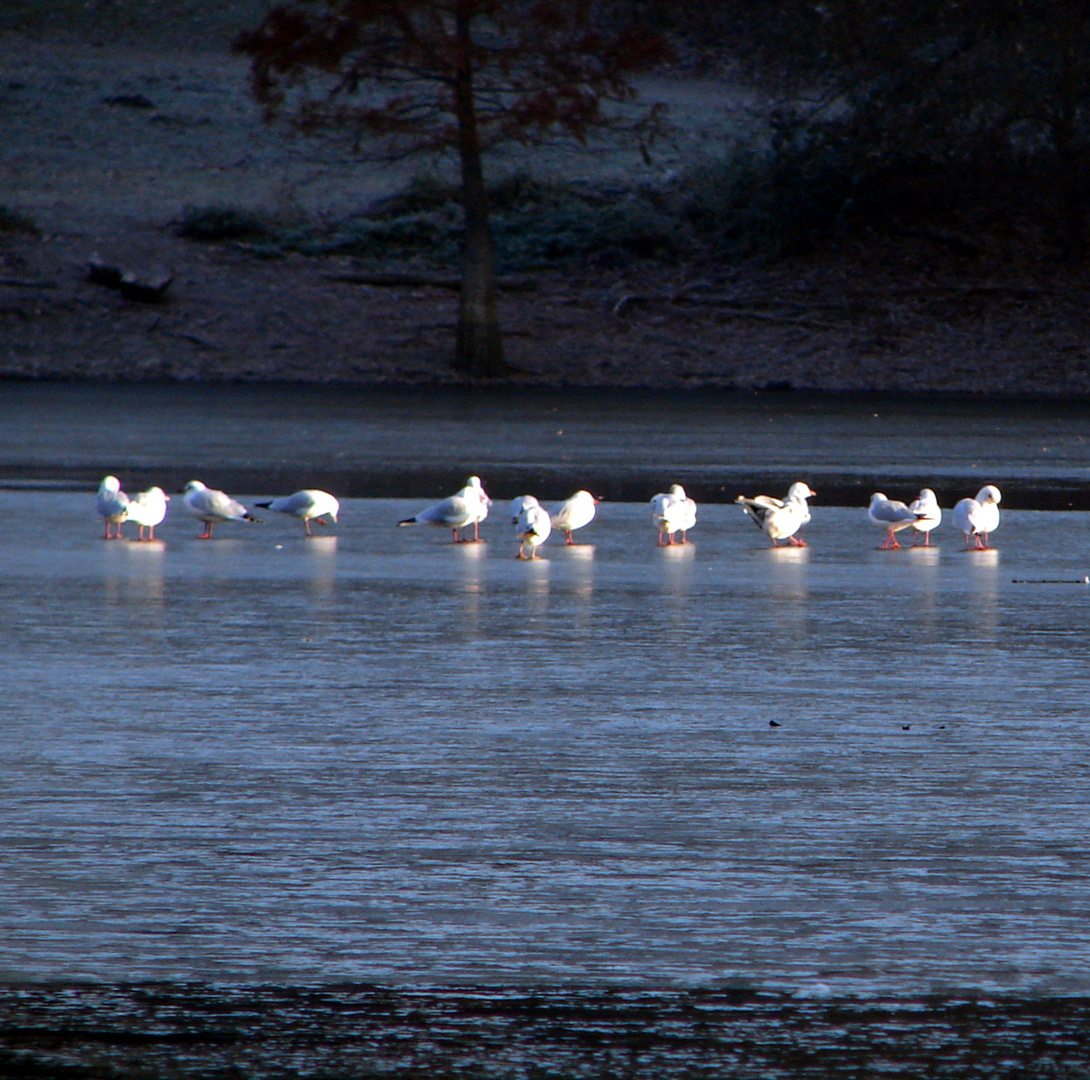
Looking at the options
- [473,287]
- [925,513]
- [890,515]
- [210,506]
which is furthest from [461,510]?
[473,287]

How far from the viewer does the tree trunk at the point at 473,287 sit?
1391 inches

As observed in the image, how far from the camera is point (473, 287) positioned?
35.6 meters

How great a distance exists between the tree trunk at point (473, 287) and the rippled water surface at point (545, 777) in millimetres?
23478

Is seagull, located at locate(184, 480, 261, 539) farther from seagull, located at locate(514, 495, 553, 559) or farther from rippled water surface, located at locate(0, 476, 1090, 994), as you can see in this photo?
seagull, located at locate(514, 495, 553, 559)

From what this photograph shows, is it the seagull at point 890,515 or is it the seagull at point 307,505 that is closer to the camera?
the seagull at point 890,515

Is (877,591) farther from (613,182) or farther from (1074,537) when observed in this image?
(613,182)

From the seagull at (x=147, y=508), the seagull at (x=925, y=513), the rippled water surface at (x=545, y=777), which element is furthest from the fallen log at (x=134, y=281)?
the seagull at (x=925, y=513)

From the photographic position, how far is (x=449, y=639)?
9.57m

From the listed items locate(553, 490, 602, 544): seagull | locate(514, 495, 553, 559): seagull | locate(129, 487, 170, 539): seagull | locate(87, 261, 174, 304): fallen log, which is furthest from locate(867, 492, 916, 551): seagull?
locate(87, 261, 174, 304): fallen log

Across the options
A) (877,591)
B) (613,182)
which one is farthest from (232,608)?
(613,182)

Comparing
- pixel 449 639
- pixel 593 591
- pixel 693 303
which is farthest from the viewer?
pixel 693 303

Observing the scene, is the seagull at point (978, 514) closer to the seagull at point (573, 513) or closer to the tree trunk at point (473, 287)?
the seagull at point (573, 513)

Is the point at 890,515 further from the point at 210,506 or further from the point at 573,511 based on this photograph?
the point at 210,506

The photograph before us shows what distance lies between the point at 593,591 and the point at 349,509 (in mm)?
4557
